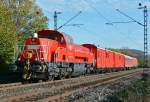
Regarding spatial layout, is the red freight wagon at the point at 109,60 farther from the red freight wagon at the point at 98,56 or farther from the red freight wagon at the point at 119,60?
the red freight wagon at the point at 98,56

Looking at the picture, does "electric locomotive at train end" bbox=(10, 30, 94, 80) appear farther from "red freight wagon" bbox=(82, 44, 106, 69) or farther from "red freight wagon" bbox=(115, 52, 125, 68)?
"red freight wagon" bbox=(115, 52, 125, 68)

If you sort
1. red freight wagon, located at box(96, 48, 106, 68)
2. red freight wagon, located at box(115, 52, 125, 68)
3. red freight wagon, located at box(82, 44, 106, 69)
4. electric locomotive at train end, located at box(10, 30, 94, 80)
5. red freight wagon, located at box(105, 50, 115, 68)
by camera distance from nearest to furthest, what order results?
electric locomotive at train end, located at box(10, 30, 94, 80) → red freight wagon, located at box(82, 44, 106, 69) → red freight wagon, located at box(96, 48, 106, 68) → red freight wagon, located at box(105, 50, 115, 68) → red freight wagon, located at box(115, 52, 125, 68)

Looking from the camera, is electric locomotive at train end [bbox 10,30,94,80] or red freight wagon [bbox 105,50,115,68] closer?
electric locomotive at train end [bbox 10,30,94,80]

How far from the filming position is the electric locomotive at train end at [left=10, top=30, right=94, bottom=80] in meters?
27.2

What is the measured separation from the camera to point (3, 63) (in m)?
38.9

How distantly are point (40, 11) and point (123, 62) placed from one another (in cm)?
1724

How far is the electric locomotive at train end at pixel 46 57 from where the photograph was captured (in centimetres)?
2722

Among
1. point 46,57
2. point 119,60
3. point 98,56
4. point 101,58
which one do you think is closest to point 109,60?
point 101,58

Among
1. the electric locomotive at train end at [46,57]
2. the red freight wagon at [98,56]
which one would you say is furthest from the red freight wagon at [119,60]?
the electric locomotive at train end at [46,57]

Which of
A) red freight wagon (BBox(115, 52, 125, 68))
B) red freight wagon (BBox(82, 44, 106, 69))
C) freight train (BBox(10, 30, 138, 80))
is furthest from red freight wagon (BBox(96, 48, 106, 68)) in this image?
red freight wagon (BBox(115, 52, 125, 68))

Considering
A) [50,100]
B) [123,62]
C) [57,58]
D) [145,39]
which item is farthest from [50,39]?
[123,62]

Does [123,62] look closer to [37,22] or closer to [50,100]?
[37,22]

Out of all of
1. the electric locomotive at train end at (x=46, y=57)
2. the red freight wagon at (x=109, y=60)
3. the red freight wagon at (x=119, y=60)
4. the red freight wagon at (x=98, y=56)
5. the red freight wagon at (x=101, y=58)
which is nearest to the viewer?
the electric locomotive at train end at (x=46, y=57)

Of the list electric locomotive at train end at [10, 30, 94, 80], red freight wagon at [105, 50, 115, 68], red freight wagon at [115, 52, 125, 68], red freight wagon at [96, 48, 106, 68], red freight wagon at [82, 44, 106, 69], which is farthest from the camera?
red freight wagon at [115, 52, 125, 68]
